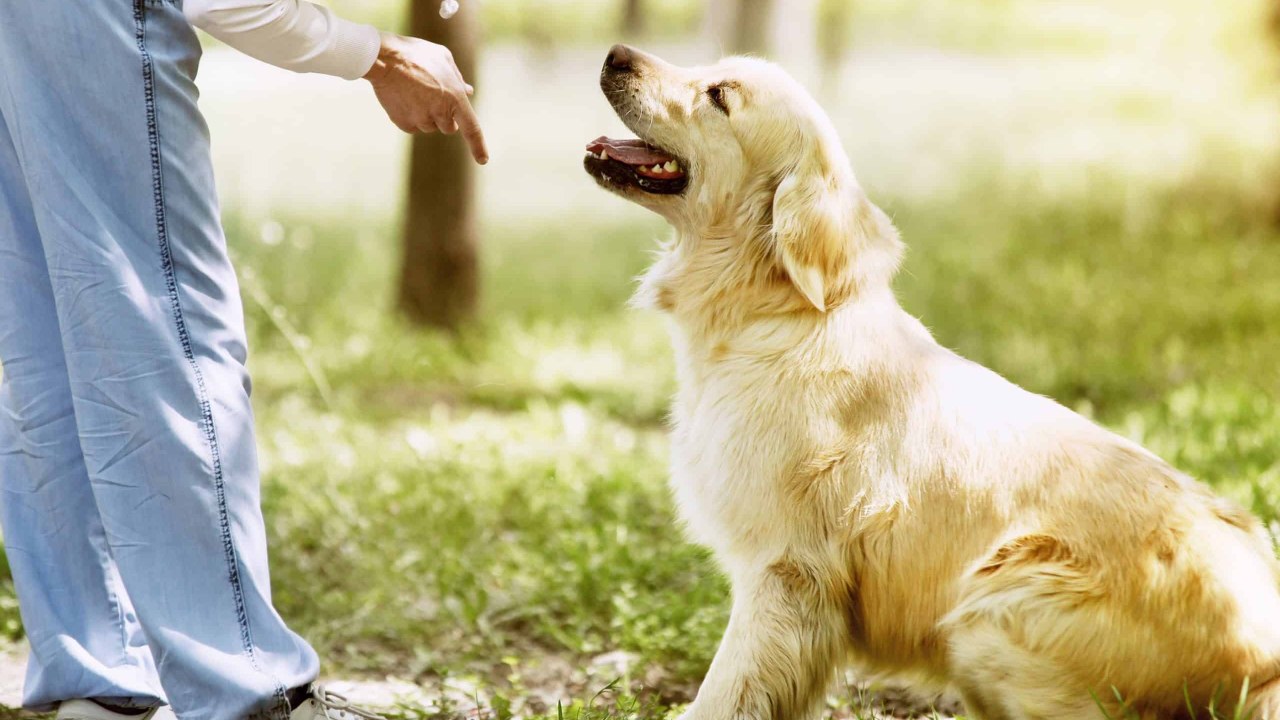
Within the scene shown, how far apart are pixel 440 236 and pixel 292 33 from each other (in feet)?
17.9

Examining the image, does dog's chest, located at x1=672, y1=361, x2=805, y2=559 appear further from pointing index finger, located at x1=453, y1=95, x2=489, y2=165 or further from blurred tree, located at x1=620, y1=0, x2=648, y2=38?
blurred tree, located at x1=620, y1=0, x2=648, y2=38

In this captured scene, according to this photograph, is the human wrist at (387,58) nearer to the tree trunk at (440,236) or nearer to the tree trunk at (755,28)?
the tree trunk at (440,236)

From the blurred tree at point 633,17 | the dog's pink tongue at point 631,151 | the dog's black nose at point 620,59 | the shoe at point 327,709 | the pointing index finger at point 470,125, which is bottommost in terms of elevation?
the shoe at point 327,709

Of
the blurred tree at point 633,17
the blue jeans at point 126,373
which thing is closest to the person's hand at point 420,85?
the blue jeans at point 126,373

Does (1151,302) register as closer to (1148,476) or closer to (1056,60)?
(1148,476)

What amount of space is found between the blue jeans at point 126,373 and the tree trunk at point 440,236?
5.18 m

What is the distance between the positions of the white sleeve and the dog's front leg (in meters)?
1.42

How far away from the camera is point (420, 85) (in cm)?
266

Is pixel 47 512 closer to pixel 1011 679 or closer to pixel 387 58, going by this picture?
pixel 387 58

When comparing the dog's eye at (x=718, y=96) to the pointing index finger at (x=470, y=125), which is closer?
the pointing index finger at (x=470, y=125)

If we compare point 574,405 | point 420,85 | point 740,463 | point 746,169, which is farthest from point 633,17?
point 740,463

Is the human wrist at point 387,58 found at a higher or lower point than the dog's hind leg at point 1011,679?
higher

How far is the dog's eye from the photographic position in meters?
3.14

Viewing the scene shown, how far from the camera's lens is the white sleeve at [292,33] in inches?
91.1
